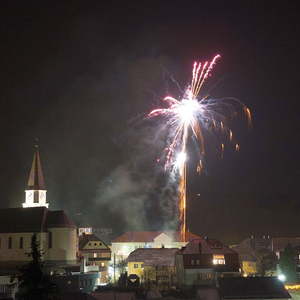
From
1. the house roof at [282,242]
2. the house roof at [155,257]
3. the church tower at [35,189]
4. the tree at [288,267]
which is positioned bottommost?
the tree at [288,267]

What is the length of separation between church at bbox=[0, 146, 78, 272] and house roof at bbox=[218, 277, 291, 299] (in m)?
28.4

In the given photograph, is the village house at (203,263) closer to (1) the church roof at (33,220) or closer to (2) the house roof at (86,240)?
(1) the church roof at (33,220)

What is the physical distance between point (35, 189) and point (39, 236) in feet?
34.8

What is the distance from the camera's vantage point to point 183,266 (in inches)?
2638

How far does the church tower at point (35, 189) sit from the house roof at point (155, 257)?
630 inches

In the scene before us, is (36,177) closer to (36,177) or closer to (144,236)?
(36,177)

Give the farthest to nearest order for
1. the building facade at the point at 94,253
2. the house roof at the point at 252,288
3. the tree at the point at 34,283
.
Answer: the building facade at the point at 94,253
the house roof at the point at 252,288
the tree at the point at 34,283

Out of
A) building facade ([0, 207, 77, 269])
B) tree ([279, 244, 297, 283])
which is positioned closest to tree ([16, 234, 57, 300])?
building facade ([0, 207, 77, 269])

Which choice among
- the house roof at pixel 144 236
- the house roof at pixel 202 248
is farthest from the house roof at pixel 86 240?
the house roof at pixel 202 248

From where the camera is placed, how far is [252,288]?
52125mm

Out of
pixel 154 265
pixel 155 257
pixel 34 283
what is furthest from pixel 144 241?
pixel 34 283

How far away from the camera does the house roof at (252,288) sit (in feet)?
168

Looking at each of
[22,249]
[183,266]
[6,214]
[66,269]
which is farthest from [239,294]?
[6,214]

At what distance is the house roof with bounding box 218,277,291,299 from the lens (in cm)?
5134
